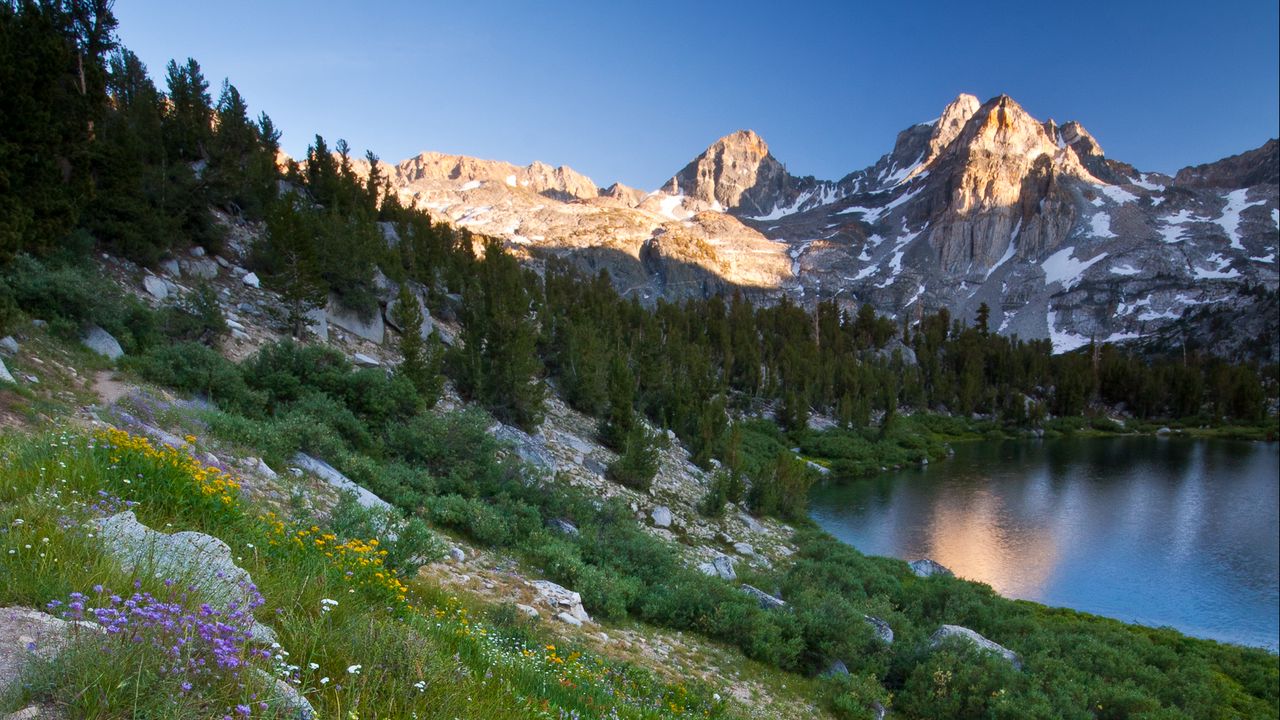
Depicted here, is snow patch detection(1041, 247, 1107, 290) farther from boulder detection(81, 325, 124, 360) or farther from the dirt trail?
the dirt trail

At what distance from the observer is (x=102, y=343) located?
12.9m

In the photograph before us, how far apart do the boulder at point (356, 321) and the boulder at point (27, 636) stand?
82.2ft

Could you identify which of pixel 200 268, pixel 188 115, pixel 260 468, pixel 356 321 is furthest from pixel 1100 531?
pixel 188 115

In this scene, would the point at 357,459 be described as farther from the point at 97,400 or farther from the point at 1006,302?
the point at 1006,302

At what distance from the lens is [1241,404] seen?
8644 centimetres

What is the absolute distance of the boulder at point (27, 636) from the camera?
2.65 metres

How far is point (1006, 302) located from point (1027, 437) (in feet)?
391

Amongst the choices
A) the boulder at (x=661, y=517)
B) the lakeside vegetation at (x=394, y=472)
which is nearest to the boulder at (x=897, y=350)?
the lakeside vegetation at (x=394, y=472)

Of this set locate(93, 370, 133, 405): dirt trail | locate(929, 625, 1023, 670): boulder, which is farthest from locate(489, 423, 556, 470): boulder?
locate(929, 625, 1023, 670): boulder

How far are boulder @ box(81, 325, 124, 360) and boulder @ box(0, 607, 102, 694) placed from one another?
12302mm

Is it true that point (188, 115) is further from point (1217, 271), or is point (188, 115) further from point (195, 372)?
point (1217, 271)

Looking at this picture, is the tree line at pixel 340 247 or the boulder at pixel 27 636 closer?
the boulder at pixel 27 636

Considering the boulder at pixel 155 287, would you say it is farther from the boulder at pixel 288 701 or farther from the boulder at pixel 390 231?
the boulder at pixel 390 231

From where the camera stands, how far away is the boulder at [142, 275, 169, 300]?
59.8ft
